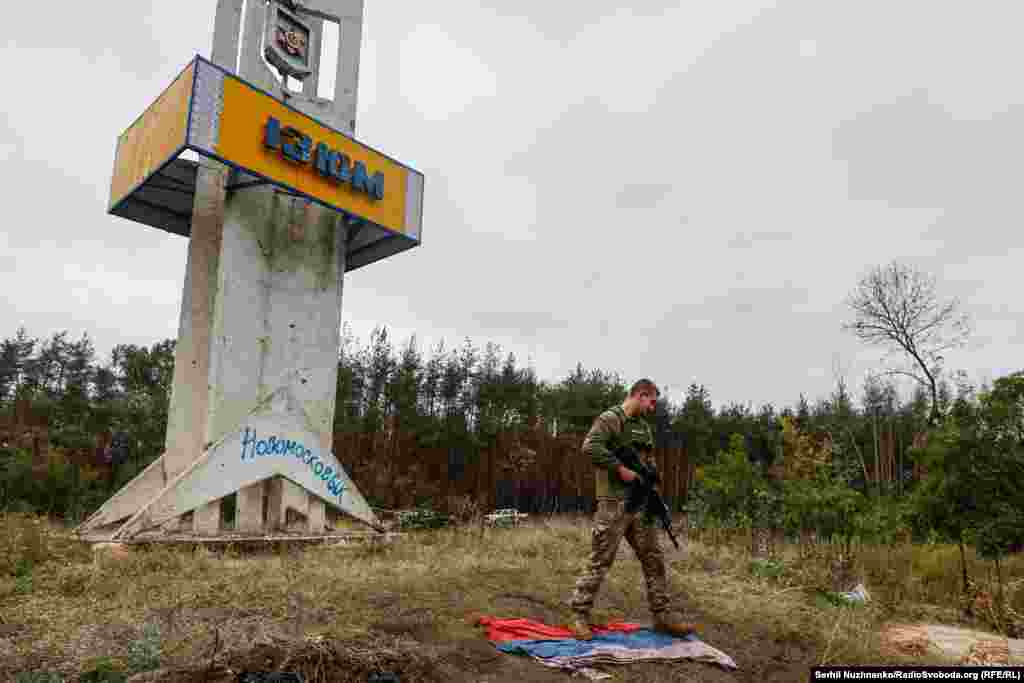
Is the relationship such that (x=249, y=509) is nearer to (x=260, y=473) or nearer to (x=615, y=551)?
(x=260, y=473)

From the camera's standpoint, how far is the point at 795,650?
5395 millimetres

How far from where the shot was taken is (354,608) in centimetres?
516

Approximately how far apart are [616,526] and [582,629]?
75 cm

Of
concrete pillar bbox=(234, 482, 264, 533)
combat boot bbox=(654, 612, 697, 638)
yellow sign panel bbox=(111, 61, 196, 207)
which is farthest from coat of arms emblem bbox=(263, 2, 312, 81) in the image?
combat boot bbox=(654, 612, 697, 638)

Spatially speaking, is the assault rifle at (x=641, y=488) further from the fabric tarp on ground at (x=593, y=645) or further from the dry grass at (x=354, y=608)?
the dry grass at (x=354, y=608)

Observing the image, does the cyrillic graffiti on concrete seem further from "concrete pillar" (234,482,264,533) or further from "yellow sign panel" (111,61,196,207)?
"yellow sign panel" (111,61,196,207)

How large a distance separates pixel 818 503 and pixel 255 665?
10.2 meters

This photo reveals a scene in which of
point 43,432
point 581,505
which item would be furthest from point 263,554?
point 581,505

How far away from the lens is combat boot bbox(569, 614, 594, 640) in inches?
192

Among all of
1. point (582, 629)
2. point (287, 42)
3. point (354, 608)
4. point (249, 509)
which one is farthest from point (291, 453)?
point (287, 42)

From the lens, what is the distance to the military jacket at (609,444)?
5.19 metres

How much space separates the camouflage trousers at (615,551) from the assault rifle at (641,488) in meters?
0.07

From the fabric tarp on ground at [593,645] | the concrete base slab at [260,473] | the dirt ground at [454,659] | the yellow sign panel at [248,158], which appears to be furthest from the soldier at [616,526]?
the yellow sign panel at [248,158]

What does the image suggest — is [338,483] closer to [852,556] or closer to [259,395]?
[259,395]
